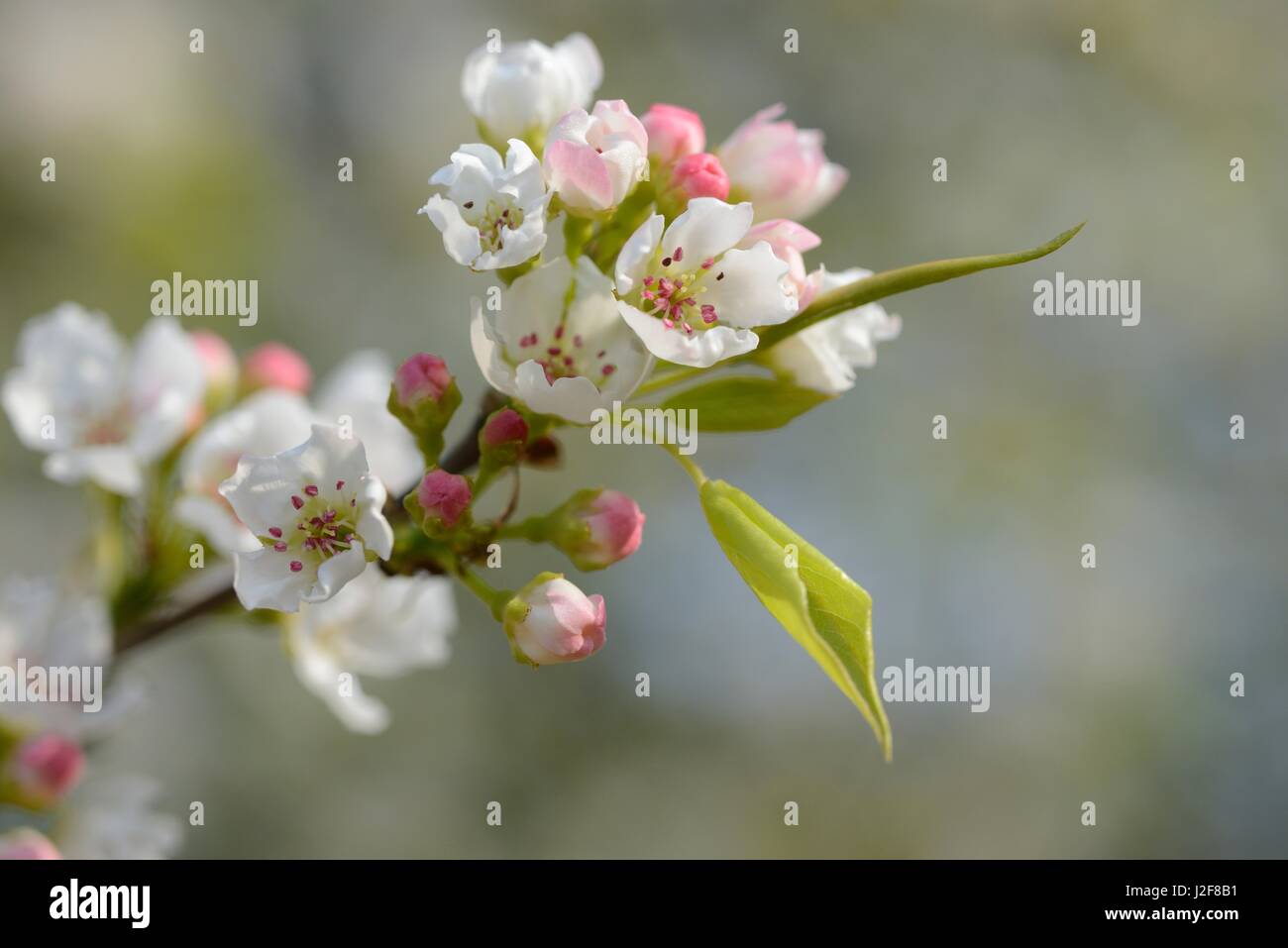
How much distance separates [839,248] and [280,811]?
3.24 meters

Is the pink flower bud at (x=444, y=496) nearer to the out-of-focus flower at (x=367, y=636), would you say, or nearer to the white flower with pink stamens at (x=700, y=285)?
the white flower with pink stamens at (x=700, y=285)

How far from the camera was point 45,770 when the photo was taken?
58.2 inches

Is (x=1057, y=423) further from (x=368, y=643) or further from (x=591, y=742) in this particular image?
(x=368, y=643)

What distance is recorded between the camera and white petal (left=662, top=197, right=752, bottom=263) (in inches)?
39.8

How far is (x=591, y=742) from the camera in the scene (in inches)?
206

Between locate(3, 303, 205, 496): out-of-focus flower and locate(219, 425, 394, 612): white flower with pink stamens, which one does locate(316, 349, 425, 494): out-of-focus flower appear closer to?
locate(3, 303, 205, 496): out-of-focus flower

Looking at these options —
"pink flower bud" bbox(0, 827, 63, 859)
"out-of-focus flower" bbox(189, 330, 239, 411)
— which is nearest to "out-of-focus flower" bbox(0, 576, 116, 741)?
"pink flower bud" bbox(0, 827, 63, 859)

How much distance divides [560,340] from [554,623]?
25 cm

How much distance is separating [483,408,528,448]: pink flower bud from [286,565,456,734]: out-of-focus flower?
1.95ft

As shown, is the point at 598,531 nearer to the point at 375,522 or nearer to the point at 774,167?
the point at 375,522

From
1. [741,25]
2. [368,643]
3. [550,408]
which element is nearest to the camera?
[550,408]

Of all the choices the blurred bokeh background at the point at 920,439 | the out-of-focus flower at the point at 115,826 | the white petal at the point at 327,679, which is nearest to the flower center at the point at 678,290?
the white petal at the point at 327,679

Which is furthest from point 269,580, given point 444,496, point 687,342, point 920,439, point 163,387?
point 920,439
